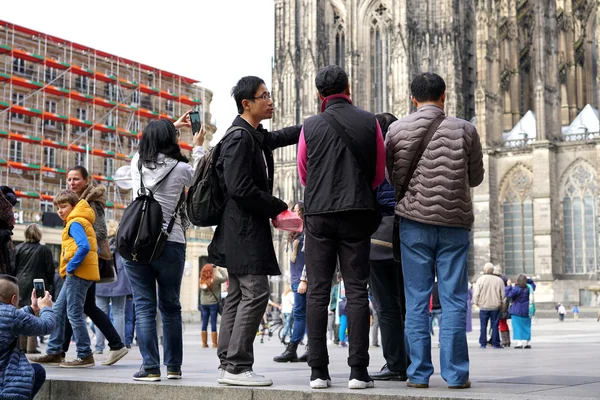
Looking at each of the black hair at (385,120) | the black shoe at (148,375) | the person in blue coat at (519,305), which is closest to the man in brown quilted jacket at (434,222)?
the black hair at (385,120)

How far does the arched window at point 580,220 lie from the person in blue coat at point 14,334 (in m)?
37.7

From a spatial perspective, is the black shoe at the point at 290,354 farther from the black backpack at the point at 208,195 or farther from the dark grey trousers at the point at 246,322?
the black backpack at the point at 208,195

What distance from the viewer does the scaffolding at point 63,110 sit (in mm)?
48906

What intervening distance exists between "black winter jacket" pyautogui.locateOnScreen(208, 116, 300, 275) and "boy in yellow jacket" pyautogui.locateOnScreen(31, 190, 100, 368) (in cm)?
221

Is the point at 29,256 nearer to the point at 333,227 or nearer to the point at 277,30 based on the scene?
the point at 333,227

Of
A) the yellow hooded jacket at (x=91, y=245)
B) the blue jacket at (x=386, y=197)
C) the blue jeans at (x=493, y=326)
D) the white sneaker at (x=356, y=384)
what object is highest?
the blue jacket at (x=386, y=197)

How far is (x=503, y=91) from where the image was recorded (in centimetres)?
4412

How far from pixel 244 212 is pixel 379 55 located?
42.3 metres

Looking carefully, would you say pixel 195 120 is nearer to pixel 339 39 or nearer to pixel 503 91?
pixel 503 91

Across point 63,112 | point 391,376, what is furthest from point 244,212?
point 63,112

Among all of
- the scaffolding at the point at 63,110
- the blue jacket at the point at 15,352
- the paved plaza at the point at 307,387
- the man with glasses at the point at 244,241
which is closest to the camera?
the paved plaza at the point at 307,387

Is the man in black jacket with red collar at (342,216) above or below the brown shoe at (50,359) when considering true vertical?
above

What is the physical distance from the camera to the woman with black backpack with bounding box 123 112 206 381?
6.22m

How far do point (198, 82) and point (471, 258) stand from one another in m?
28.2
